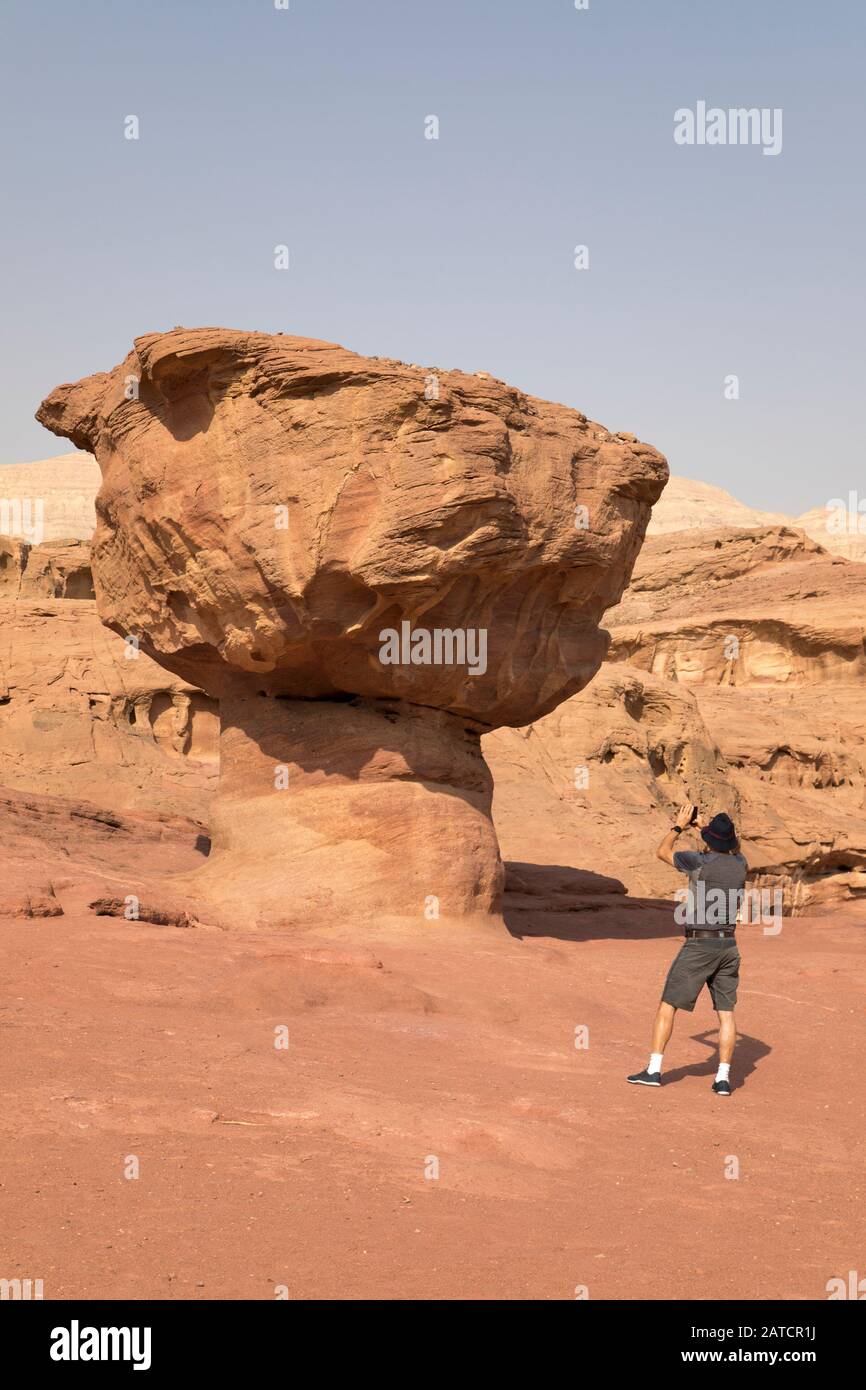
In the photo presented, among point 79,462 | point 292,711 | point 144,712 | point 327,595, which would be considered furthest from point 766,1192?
point 79,462

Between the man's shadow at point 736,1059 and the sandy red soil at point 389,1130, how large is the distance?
0.03 metres

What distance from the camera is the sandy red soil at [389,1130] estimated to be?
12.6 ft

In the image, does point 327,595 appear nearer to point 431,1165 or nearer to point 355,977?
point 355,977

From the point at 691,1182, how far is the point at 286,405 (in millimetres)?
6877

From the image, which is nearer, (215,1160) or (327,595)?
(215,1160)

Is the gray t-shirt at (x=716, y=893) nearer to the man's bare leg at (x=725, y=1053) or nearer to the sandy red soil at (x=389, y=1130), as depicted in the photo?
the man's bare leg at (x=725, y=1053)

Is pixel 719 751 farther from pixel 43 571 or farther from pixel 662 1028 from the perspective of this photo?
pixel 43 571

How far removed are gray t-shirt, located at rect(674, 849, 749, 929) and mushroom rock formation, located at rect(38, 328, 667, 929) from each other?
3.81 m

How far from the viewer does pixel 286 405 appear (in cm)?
982

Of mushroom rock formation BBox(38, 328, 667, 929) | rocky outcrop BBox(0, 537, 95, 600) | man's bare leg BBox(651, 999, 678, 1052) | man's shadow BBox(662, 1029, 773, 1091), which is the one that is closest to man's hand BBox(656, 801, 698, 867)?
man's bare leg BBox(651, 999, 678, 1052)

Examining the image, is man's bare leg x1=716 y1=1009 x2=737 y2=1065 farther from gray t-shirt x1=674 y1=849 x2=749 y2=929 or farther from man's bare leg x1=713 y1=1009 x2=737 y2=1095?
gray t-shirt x1=674 y1=849 x2=749 y2=929

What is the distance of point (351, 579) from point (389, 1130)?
5408 mm

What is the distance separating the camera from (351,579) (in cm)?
977

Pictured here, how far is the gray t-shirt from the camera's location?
21.6 feet
